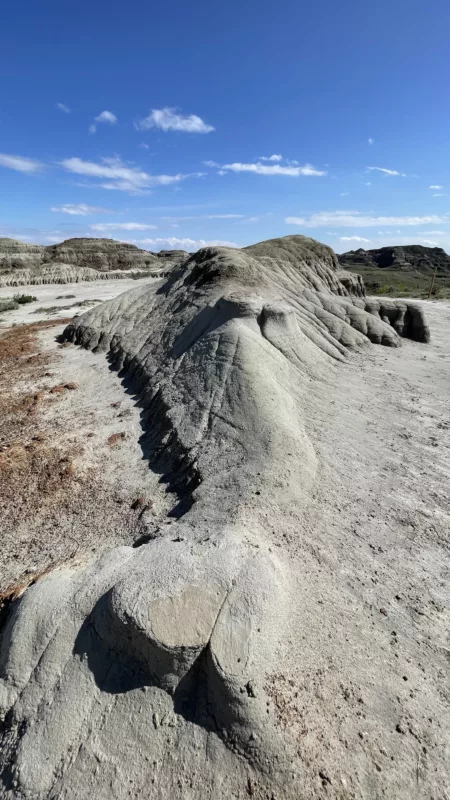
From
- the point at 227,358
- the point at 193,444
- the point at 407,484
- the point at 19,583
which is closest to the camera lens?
the point at 19,583

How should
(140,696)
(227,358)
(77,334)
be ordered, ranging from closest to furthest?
1. (140,696)
2. (227,358)
3. (77,334)

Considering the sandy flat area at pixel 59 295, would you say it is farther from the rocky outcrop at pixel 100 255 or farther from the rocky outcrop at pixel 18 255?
the rocky outcrop at pixel 100 255

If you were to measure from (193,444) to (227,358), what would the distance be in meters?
2.94

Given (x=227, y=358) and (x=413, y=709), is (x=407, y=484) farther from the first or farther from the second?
(x=227, y=358)

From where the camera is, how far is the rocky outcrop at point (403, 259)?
85938mm

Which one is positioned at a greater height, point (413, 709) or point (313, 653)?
point (313, 653)

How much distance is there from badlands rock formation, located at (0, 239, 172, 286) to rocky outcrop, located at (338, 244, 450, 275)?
45.2 metres

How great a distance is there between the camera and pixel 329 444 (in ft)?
31.3

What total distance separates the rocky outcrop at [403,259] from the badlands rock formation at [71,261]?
45.2 m

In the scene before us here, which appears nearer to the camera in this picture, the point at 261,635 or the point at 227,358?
the point at 261,635

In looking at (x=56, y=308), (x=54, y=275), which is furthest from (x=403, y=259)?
(x=56, y=308)

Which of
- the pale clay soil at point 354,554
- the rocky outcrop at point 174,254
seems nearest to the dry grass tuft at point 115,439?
the pale clay soil at point 354,554

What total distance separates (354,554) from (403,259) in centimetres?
9761

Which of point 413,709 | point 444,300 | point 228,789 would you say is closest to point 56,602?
point 228,789
